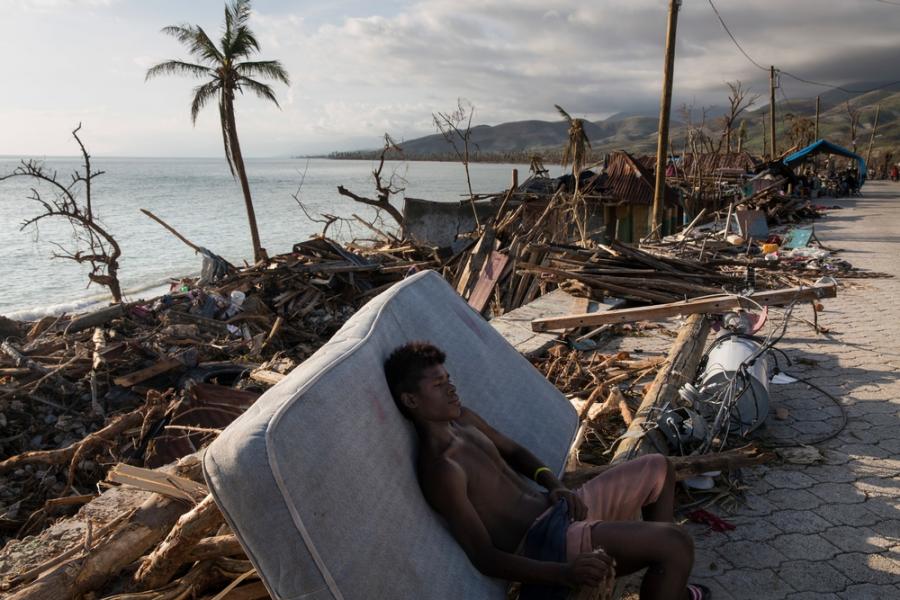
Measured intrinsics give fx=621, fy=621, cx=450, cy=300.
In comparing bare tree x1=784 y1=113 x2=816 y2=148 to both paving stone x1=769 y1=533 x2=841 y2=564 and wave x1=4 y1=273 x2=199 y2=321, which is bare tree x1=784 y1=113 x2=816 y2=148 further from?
paving stone x1=769 y1=533 x2=841 y2=564

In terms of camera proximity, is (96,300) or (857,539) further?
(96,300)

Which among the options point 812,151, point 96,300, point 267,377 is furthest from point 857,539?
point 812,151

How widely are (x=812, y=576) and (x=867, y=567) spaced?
0.26 meters

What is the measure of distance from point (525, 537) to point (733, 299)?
127 inches

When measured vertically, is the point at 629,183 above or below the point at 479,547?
above

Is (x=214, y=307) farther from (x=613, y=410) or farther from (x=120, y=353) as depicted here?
(x=613, y=410)

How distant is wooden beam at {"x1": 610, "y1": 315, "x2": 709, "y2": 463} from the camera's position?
3.29 metres

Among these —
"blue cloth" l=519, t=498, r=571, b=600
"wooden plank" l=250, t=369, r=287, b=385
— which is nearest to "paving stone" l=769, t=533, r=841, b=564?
"blue cloth" l=519, t=498, r=571, b=600

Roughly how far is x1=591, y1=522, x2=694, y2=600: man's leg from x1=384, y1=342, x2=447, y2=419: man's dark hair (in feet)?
2.64

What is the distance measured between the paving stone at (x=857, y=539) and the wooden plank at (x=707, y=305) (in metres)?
1.78

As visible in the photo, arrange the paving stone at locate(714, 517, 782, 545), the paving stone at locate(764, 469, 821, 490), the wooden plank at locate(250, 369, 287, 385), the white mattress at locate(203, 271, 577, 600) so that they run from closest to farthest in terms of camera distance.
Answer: the white mattress at locate(203, 271, 577, 600) < the paving stone at locate(714, 517, 782, 545) < the paving stone at locate(764, 469, 821, 490) < the wooden plank at locate(250, 369, 287, 385)

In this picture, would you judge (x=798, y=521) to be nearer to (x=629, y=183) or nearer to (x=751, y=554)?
(x=751, y=554)

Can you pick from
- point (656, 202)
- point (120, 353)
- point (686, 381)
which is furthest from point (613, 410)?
point (656, 202)

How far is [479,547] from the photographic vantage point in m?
2.00
